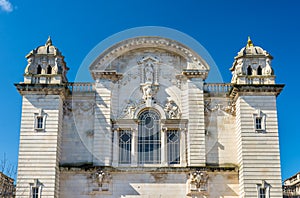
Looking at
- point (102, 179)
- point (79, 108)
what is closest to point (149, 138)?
point (102, 179)

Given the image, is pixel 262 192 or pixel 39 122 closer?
pixel 262 192

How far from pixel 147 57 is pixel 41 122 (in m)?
7.42

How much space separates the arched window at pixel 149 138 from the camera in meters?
29.2

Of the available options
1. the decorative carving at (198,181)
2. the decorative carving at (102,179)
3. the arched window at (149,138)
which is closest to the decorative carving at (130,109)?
the arched window at (149,138)

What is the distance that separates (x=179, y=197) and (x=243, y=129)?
513cm

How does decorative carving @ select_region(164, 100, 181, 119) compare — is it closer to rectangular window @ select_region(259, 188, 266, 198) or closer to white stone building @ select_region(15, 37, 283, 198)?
white stone building @ select_region(15, 37, 283, 198)

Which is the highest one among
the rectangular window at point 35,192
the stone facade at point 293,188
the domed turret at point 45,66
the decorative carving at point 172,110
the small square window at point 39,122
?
the domed turret at point 45,66

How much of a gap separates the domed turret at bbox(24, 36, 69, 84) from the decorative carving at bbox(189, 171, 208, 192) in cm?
918

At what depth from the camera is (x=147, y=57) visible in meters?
31.0

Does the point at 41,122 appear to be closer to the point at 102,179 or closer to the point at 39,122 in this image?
the point at 39,122

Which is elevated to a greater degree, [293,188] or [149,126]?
[149,126]

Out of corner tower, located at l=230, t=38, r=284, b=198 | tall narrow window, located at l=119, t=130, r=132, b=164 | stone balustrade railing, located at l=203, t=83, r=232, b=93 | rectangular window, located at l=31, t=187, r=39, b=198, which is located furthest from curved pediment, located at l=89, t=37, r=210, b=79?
rectangular window, located at l=31, t=187, r=39, b=198

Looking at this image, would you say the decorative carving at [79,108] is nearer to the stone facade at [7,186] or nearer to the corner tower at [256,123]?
the stone facade at [7,186]

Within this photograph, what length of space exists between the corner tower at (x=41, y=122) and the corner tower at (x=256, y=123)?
10.0 m
